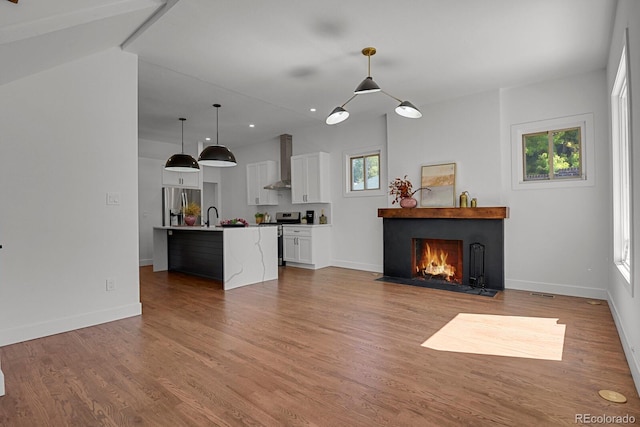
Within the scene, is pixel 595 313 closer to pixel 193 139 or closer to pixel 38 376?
pixel 38 376

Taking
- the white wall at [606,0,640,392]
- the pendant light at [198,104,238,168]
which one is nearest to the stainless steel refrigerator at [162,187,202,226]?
the pendant light at [198,104,238,168]

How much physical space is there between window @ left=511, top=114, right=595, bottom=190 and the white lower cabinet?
340 centimetres

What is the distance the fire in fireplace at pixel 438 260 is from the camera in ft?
17.0

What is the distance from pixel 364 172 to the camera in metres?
6.51

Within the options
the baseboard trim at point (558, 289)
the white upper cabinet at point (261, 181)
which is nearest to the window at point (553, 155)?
the baseboard trim at point (558, 289)

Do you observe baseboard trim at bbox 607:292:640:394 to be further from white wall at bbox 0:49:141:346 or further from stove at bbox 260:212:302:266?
stove at bbox 260:212:302:266

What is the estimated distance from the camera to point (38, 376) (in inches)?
89.4

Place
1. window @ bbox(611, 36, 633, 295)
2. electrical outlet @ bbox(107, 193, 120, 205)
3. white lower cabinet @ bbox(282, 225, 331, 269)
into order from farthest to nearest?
white lower cabinet @ bbox(282, 225, 331, 269) < electrical outlet @ bbox(107, 193, 120, 205) < window @ bbox(611, 36, 633, 295)

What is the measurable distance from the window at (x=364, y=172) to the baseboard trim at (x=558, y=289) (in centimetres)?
248

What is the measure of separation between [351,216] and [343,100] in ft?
7.40

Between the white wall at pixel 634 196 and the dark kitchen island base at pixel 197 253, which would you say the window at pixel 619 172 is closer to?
the white wall at pixel 634 196

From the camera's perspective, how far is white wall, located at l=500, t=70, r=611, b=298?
413 centimetres

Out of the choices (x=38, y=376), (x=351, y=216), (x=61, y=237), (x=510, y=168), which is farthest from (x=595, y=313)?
(x=61, y=237)

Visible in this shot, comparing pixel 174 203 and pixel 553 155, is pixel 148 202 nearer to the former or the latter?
pixel 174 203
